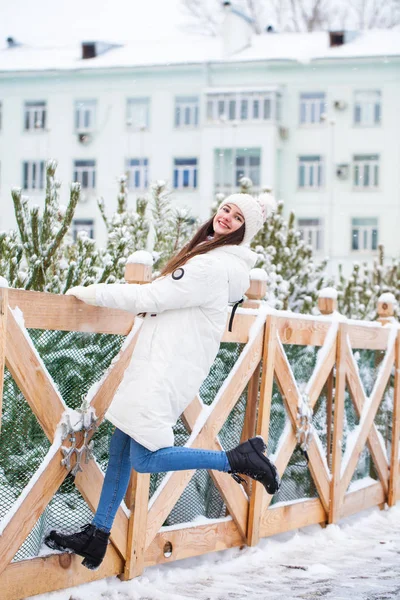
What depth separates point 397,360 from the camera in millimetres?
7258

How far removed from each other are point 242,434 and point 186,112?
30.1 metres

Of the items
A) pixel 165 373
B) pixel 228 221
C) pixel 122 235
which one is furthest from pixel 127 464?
pixel 122 235

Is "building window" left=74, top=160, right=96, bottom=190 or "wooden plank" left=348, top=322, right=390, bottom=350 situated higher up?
"building window" left=74, top=160, right=96, bottom=190

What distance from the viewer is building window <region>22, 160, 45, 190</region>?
35.8 meters

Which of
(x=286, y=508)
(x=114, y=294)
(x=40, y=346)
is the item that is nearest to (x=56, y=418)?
(x=40, y=346)

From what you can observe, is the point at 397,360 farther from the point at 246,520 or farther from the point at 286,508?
the point at 246,520

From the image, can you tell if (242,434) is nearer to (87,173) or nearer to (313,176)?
(313,176)

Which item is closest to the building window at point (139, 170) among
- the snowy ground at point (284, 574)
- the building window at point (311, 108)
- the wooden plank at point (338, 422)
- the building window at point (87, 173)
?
the building window at point (87, 173)

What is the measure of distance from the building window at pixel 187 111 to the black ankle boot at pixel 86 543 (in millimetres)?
31218

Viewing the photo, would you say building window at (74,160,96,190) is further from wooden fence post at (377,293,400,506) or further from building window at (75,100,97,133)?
wooden fence post at (377,293,400,506)

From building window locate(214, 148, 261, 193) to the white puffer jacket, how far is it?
2995 centimetres

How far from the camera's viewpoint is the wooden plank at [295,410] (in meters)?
5.42

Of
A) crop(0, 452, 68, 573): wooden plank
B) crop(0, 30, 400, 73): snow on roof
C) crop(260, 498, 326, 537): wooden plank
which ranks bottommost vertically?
crop(260, 498, 326, 537): wooden plank

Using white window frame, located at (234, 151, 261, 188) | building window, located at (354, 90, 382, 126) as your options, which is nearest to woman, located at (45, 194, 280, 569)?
white window frame, located at (234, 151, 261, 188)
